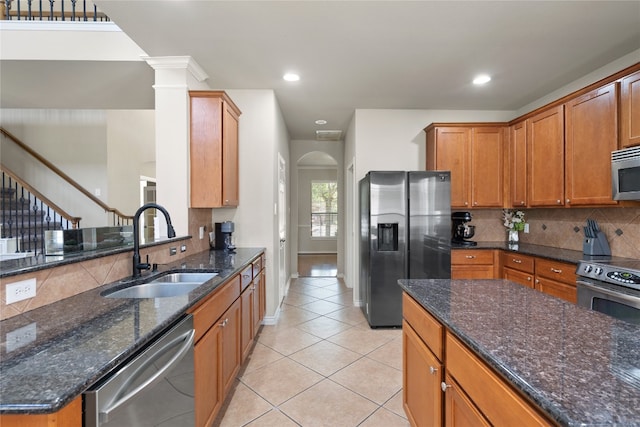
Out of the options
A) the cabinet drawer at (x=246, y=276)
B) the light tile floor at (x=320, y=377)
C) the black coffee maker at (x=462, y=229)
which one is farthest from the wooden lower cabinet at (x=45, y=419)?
the black coffee maker at (x=462, y=229)

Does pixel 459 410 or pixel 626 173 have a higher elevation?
pixel 626 173

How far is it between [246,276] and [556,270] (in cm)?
282

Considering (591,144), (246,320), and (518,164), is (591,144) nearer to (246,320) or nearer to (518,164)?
(518,164)

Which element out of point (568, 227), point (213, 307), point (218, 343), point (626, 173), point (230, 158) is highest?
point (230, 158)

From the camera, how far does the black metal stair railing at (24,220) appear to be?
437 cm

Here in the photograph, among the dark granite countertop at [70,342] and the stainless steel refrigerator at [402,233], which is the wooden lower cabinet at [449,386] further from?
the stainless steel refrigerator at [402,233]

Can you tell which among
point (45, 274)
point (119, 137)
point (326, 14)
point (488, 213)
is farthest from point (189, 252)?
point (119, 137)

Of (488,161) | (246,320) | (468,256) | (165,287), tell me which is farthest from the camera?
(488,161)

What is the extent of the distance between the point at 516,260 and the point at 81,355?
377 centimetres

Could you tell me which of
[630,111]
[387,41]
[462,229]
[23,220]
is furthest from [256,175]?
[23,220]

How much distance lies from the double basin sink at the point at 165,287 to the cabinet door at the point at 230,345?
0.98 ft

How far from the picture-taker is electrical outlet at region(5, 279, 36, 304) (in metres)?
1.22

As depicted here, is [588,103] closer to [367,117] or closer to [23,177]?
[367,117]

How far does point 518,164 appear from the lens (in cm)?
374
